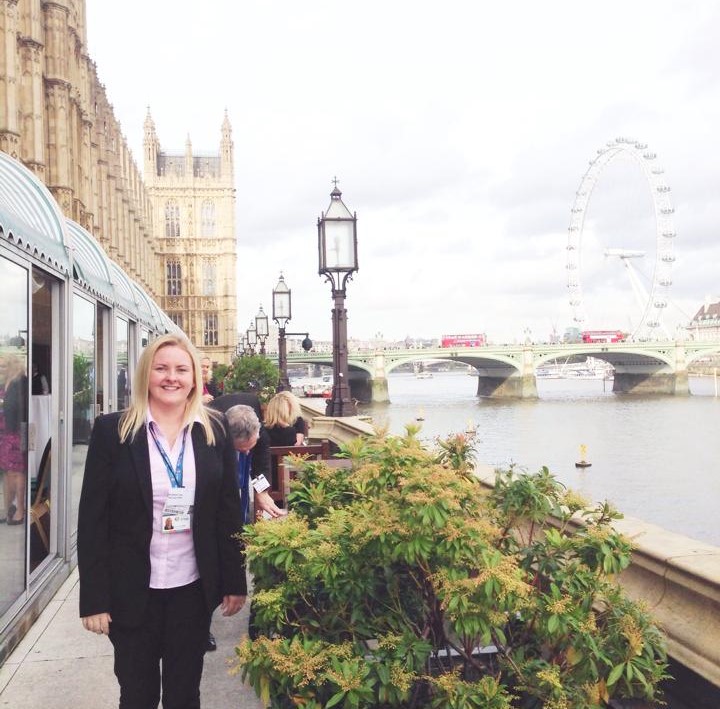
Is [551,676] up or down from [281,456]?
down

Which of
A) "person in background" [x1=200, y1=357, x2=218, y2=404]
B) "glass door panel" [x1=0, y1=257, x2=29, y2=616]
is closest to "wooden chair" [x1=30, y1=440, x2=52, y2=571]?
"glass door panel" [x1=0, y1=257, x2=29, y2=616]

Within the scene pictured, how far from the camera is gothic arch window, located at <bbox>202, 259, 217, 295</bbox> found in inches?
3095

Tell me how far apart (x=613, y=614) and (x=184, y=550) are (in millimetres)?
1489

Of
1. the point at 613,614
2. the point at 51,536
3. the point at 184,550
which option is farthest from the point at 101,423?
the point at 51,536

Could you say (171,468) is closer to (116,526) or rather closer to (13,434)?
(116,526)

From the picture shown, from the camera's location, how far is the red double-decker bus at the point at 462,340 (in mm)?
96500

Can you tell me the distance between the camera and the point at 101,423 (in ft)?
9.00

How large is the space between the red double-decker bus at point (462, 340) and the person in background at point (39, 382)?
91.6m

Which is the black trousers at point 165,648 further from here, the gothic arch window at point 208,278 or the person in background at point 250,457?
the gothic arch window at point 208,278

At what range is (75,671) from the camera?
4.01 meters

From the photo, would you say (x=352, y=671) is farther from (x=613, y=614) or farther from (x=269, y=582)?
(x=613, y=614)

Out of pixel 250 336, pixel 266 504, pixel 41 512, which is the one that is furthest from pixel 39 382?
pixel 250 336

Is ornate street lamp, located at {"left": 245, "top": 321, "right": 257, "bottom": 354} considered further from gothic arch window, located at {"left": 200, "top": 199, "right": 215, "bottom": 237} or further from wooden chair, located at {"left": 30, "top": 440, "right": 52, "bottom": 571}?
gothic arch window, located at {"left": 200, "top": 199, "right": 215, "bottom": 237}

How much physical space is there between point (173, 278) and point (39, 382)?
7536cm
